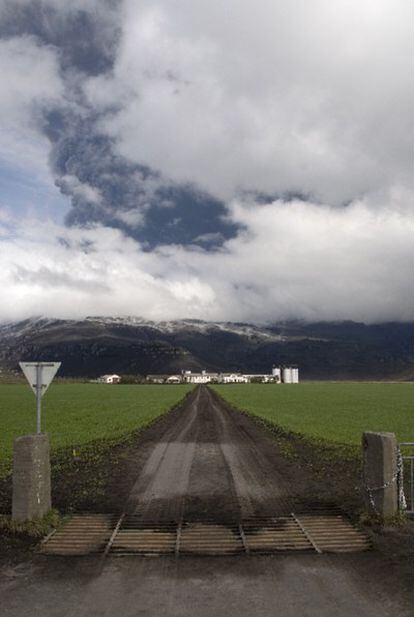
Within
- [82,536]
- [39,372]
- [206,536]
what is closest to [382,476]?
[206,536]

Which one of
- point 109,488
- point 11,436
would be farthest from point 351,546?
point 11,436

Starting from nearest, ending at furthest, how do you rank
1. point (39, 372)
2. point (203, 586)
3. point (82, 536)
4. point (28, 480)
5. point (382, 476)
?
point (203, 586), point (82, 536), point (28, 480), point (382, 476), point (39, 372)

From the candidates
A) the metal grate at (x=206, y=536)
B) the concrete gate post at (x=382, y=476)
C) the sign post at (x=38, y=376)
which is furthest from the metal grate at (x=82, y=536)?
the concrete gate post at (x=382, y=476)

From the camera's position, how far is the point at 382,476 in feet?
39.9

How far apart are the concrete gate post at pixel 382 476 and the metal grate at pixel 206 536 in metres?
0.88

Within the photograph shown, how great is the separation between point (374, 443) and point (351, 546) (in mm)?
2962

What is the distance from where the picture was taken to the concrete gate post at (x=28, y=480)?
11547 mm

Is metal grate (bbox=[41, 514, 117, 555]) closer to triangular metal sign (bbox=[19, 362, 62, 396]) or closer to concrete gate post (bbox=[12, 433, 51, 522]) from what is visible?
concrete gate post (bbox=[12, 433, 51, 522])

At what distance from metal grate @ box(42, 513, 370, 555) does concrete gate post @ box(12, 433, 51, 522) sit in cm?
85

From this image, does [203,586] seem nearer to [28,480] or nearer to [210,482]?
[28,480]

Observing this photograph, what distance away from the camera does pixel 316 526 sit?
11.8 meters

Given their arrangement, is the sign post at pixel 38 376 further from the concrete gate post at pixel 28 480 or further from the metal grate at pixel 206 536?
the metal grate at pixel 206 536

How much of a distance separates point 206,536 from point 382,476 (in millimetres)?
4496

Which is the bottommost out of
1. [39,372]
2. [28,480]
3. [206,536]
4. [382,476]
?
[206,536]
